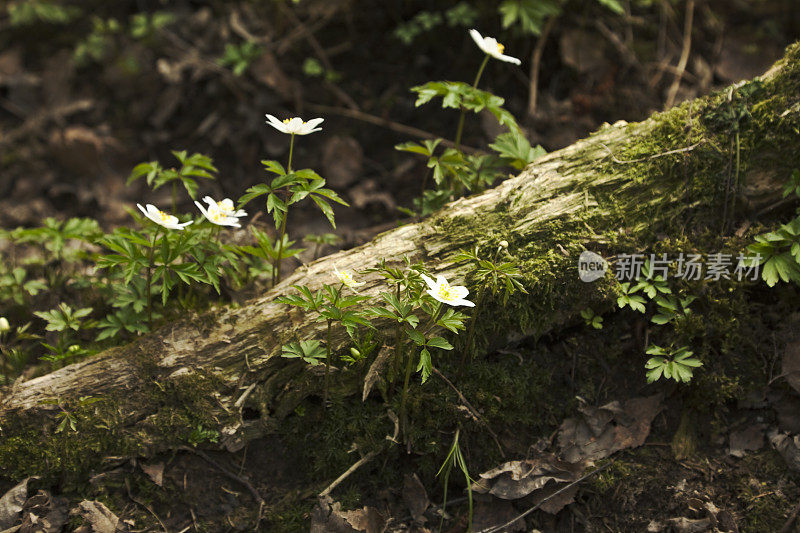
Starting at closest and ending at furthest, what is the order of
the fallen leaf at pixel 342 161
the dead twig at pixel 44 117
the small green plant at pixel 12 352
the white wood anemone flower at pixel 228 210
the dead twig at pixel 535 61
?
the white wood anemone flower at pixel 228 210 < the small green plant at pixel 12 352 < the dead twig at pixel 535 61 < the fallen leaf at pixel 342 161 < the dead twig at pixel 44 117

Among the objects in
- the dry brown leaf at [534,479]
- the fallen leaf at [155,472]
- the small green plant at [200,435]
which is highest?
the dry brown leaf at [534,479]

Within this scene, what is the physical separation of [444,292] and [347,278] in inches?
17.9

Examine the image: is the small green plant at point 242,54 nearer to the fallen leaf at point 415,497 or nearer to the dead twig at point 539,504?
the fallen leaf at point 415,497

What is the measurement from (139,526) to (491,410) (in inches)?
64.1

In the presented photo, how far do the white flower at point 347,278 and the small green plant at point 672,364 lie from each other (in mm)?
1348

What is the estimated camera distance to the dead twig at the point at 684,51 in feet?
14.3

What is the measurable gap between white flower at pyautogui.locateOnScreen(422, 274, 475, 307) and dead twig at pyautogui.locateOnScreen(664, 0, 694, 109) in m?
2.84

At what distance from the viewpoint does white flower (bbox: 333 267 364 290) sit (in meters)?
2.53

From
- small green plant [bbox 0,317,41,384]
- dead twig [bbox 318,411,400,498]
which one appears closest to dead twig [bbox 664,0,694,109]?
dead twig [bbox 318,411,400,498]

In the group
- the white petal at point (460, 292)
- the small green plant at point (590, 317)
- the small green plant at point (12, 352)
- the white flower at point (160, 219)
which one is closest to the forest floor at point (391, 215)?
the small green plant at point (590, 317)

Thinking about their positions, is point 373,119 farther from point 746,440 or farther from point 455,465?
point 746,440

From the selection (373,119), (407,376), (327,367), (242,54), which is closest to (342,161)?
(373,119)

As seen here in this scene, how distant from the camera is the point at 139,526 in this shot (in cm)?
255

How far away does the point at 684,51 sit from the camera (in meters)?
4.52
